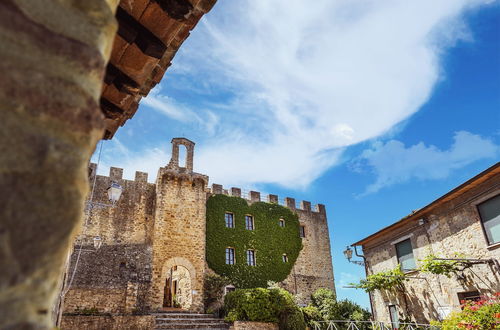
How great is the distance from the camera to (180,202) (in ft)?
66.2

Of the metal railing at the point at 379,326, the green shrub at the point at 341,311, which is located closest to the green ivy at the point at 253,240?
the green shrub at the point at 341,311

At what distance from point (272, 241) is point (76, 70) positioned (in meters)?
23.4

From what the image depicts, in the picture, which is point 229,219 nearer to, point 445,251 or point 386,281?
point 386,281

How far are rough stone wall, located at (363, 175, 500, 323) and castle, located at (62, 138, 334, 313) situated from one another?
8600 millimetres

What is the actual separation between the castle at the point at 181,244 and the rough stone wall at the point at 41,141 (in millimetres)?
15397

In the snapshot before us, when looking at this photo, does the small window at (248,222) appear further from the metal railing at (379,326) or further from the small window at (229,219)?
the metal railing at (379,326)

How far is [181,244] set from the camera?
19.2 metres

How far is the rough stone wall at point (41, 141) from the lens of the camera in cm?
71

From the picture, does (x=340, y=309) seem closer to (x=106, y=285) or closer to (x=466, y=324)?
(x=466, y=324)

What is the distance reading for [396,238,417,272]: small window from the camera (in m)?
13.3

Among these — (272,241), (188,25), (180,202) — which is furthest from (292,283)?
(188,25)

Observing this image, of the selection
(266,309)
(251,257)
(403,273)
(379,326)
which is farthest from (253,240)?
(403,273)

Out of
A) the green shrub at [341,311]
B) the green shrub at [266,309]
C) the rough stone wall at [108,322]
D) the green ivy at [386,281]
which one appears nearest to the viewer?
the rough stone wall at [108,322]

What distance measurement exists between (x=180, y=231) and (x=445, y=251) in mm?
13239
